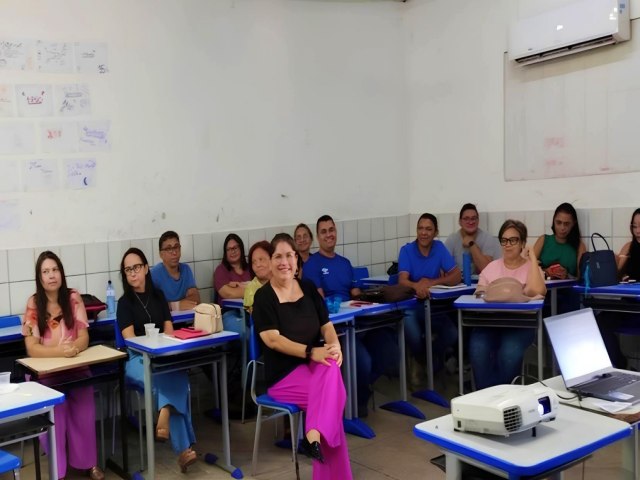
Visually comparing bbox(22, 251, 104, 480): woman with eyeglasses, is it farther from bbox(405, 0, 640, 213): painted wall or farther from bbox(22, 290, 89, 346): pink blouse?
bbox(405, 0, 640, 213): painted wall

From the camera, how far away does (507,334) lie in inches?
172

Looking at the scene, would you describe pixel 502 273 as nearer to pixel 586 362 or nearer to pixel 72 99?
pixel 586 362

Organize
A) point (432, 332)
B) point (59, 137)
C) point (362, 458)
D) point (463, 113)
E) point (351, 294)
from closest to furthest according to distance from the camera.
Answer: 1. point (362, 458)
2. point (59, 137)
3. point (351, 294)
4. point (432, 332)
5. point (463, 113)

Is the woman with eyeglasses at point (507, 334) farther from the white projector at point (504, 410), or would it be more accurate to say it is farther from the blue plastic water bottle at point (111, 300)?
the blue plastic water bottle at point (111, 300)

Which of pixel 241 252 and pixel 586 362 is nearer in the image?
pixel 586 362

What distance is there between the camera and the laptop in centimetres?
242

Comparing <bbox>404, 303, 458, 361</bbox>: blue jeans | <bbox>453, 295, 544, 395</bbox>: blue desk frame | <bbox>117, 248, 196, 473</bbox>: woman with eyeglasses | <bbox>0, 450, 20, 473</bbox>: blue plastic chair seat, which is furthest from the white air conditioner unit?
<bbox>0, 450, 20, 473</bbox>: blue plastic chair seat

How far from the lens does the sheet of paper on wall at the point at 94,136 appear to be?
15.1 ft

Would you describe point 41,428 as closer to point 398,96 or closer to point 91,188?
point 91,188

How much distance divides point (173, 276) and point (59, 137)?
127 cm

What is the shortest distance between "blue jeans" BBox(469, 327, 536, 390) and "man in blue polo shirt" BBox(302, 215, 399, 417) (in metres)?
0.59

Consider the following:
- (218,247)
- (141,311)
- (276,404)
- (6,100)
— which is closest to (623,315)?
(276,404)

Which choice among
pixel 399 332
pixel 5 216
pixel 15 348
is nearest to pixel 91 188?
pixel 5 216

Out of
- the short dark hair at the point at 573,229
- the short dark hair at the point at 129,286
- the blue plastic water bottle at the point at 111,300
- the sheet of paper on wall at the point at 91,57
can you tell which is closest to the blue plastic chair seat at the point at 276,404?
the short dark hair at the point at 129,286
